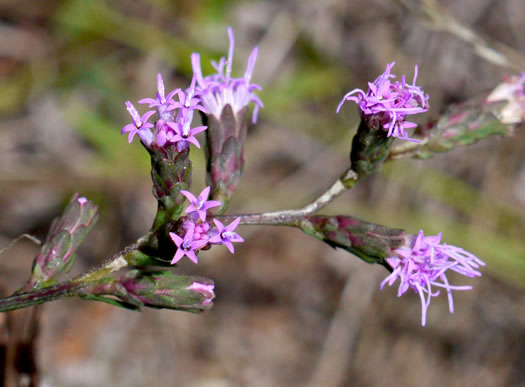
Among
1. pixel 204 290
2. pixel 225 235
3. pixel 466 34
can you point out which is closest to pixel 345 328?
pixel 466 34

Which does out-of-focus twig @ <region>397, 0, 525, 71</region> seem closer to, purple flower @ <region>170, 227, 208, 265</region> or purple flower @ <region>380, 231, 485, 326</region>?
purple flower @ <region>380, 231, 485, 326</region>

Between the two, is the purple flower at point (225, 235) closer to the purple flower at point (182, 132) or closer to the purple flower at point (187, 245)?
the purple flower at point (187, 245)

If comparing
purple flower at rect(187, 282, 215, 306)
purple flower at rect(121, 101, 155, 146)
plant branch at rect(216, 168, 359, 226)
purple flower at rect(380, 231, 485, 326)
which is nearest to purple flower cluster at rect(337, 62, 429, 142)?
plant branch at rect(216, 168, 359, 226)

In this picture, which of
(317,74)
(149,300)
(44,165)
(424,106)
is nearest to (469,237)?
(317,74)

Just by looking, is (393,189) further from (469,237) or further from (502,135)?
(502,135)

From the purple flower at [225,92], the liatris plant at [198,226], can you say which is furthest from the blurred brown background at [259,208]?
the liatris plant at [198,226]

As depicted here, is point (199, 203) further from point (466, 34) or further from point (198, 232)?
point (466, 34)
